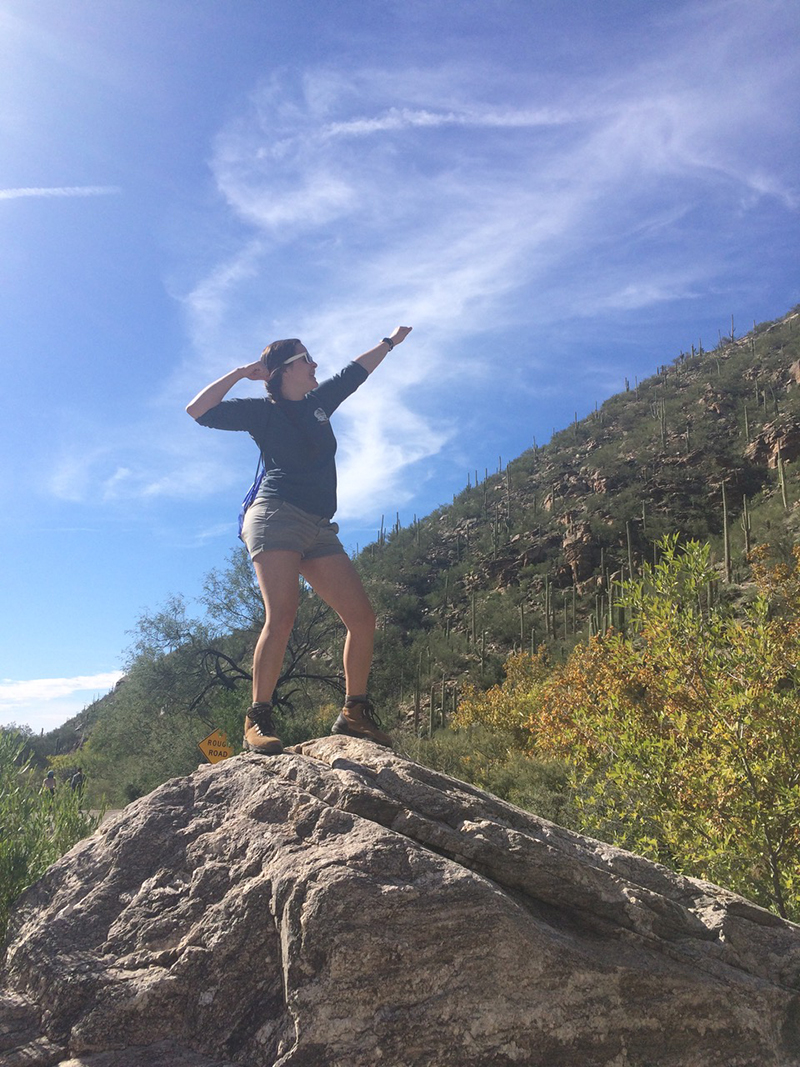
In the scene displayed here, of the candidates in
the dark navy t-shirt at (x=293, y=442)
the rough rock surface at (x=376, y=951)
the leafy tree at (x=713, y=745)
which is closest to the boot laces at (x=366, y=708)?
the rough rock surface at (x=376, y=951)

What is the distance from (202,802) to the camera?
3.24 metres

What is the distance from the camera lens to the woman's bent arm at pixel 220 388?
3.97 meters

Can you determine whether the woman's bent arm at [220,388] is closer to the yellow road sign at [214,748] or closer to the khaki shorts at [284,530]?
the khaki shorts at [284,530]

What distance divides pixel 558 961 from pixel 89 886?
1.90 meters

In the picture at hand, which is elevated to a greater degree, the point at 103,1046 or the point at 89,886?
the point at 89,886

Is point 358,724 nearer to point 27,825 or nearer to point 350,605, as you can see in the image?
point 350,605

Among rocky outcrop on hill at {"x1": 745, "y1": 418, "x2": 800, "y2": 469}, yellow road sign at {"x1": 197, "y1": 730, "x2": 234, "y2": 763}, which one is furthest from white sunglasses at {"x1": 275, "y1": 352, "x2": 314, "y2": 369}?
rocky outcrop on hill at {"x1": 745, "y1": 418, "x2": 800, "y2": 469}

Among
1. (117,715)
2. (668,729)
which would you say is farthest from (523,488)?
(668,729)

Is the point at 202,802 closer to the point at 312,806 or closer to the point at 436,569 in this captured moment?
the point at 312,806

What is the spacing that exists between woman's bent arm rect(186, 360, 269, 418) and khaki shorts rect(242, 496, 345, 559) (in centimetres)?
59

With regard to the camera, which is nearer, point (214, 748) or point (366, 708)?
point (366, 708)

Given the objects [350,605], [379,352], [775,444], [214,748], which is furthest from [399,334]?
[775,444]

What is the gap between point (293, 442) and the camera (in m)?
4.01

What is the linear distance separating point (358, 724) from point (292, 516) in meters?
1.16
